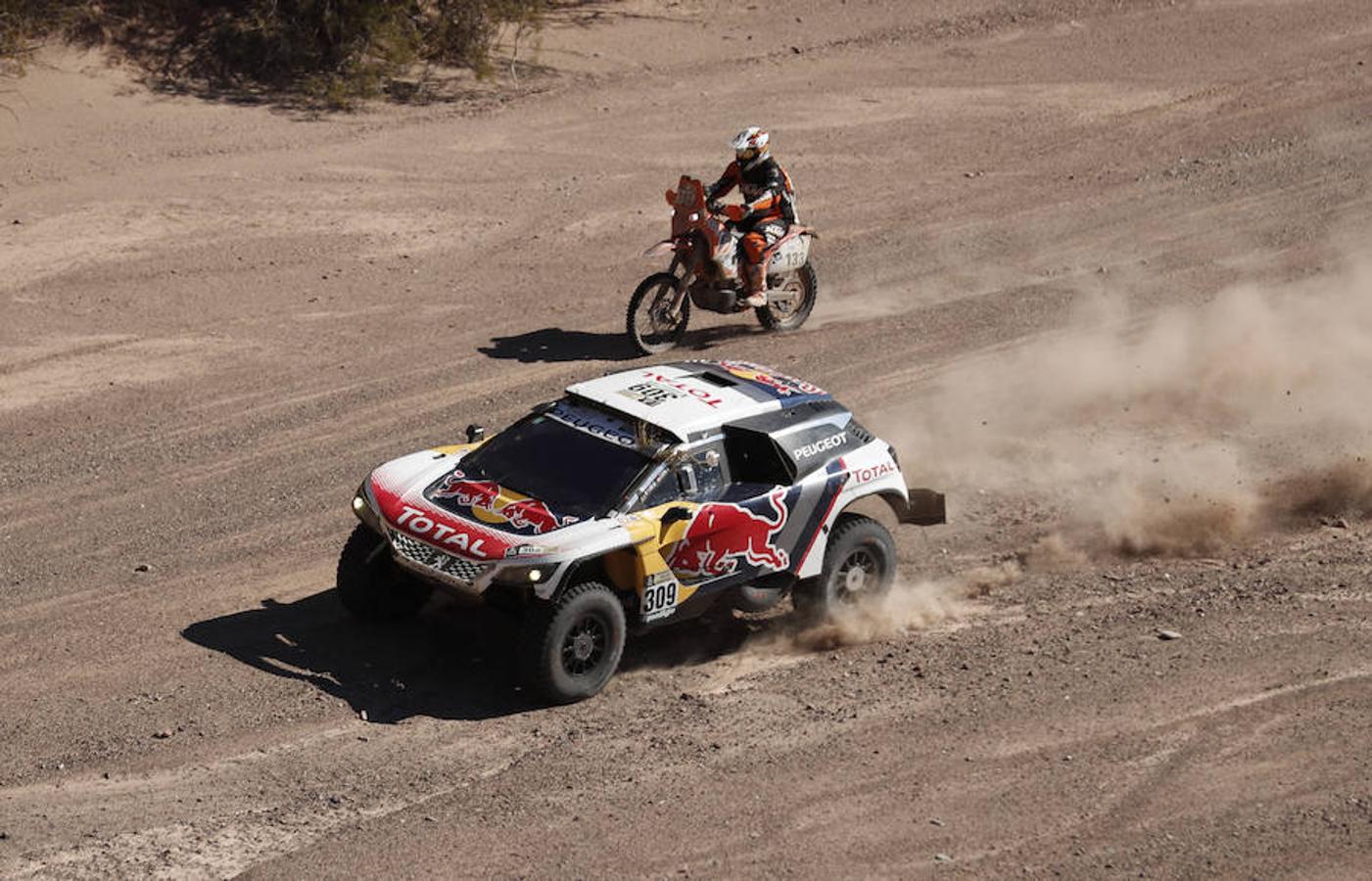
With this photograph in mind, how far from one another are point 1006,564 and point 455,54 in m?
15.6

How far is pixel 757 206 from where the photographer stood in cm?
1805

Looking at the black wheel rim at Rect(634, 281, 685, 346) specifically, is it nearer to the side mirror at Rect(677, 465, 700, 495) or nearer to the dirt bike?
the dirt bike

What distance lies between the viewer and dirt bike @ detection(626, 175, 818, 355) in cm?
1797

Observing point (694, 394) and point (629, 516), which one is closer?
point (629, 516)

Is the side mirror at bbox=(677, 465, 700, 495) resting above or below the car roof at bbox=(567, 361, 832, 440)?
below

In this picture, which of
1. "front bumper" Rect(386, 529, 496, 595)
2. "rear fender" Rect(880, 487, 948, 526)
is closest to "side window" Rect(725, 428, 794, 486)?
"rear fender" Rect(880, 487, 948, 526)

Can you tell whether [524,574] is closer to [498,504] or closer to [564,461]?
[498,504]

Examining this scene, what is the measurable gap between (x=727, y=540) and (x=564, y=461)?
46.2 inches

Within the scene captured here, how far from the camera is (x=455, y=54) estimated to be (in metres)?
26.8

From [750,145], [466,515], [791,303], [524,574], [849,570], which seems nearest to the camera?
[524,574]

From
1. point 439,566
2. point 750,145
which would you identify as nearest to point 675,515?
point 439,566

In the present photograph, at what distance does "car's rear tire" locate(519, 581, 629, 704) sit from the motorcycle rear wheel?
26.1ft

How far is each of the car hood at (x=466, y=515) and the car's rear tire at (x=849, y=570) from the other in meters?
1.87

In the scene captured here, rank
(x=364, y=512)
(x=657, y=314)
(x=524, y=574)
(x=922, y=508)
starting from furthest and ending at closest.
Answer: (x=657, y=314) → (x=922, y=508) → (x=364, y=512) → (x=524, y=574)
